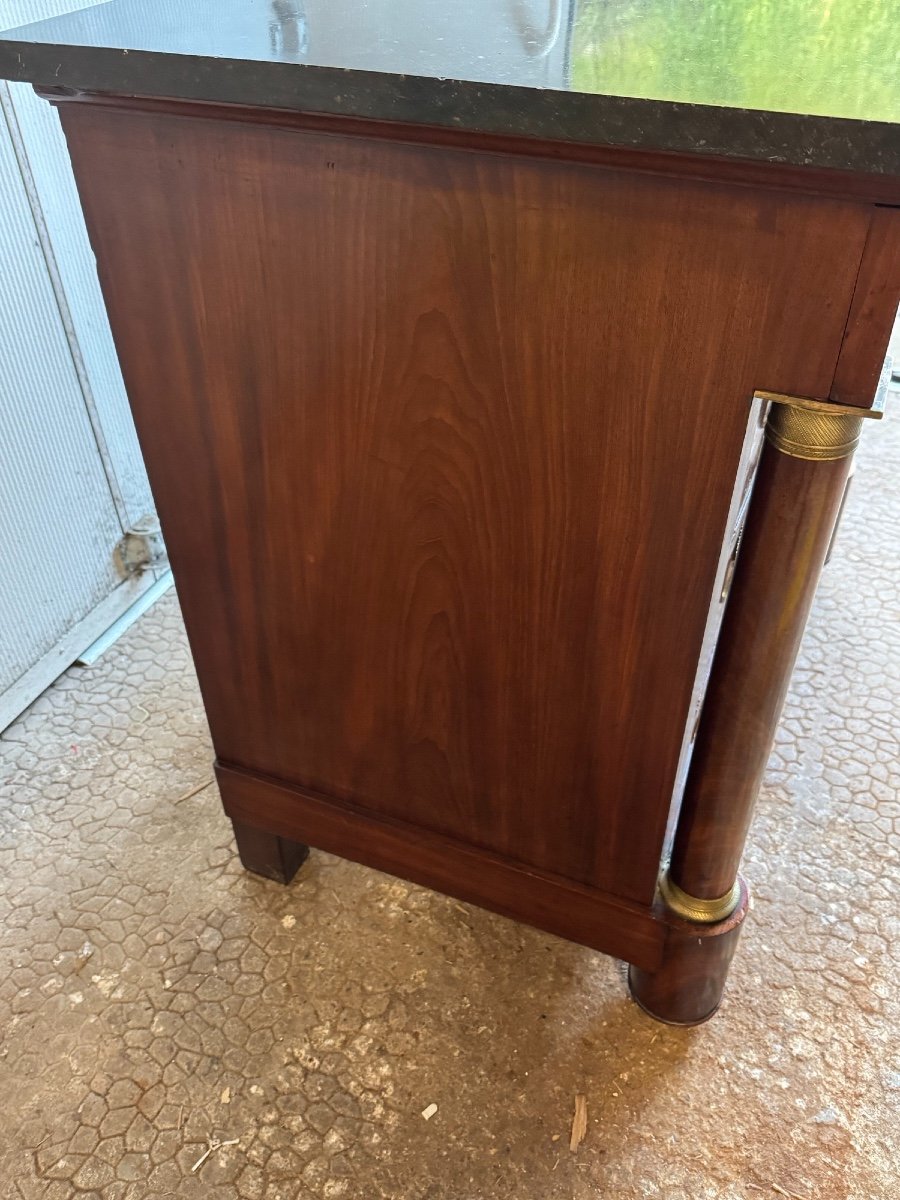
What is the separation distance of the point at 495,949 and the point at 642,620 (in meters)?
0.52

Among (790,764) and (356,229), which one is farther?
(790,764)

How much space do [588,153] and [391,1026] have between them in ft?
2.81

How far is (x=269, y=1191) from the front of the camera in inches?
35.3

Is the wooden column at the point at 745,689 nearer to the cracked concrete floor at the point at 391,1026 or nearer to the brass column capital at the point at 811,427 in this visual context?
the brass column capital at the point at 811,427

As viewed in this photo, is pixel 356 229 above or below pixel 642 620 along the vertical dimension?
above

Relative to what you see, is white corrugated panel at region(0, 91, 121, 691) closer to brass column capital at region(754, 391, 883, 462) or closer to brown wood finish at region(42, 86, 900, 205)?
brown wood finish at region(42, 86, 900, 205)

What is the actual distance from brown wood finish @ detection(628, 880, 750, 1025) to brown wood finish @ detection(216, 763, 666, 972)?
1 cm

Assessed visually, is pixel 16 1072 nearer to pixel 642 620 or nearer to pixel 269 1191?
pixel 269 1191

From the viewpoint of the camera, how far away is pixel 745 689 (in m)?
0.77

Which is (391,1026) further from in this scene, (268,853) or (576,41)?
(576,41)

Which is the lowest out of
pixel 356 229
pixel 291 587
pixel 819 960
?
pixel 819 960

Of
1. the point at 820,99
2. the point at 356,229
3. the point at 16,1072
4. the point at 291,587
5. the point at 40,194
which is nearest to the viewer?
the point at 820,99

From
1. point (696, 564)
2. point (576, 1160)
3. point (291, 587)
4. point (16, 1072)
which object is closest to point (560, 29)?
point (696, 564)

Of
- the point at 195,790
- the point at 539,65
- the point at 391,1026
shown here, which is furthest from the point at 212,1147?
the point at 539,65
